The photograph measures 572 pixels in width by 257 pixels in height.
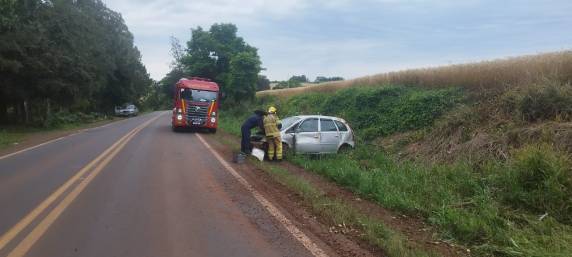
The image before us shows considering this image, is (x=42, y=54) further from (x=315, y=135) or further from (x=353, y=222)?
(x=353, y=222)

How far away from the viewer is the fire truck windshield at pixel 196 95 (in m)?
25.6

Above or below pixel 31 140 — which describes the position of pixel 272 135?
above

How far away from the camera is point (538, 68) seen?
597 inches

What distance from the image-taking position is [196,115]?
25516mm

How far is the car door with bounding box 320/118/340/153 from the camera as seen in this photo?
15.3 metres

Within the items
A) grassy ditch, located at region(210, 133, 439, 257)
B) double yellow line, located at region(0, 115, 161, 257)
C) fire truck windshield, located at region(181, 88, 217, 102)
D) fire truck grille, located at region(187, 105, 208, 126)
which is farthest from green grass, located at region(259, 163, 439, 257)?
fire truck windshield, located at region(181, 88, 217, 102)

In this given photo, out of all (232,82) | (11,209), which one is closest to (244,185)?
(11,209)

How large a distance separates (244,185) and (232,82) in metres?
31.0

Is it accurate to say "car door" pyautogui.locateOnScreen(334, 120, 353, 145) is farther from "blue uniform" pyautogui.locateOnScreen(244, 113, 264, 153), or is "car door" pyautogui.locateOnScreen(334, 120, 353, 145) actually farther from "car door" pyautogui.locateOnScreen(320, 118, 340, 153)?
"blue uniform" pyautogui.locateOnScreen(244, 113, 264, 153)

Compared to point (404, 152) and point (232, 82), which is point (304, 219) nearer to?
point (404, 152)

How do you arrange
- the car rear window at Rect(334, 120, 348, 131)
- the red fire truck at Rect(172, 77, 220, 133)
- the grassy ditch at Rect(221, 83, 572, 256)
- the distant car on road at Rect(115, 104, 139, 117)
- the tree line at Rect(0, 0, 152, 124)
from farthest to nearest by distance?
1. the distant car on road at Rect(115, 104, 139, 117)
2. the tree line at Rect(0, 0, 152, 124)
3. the red fire truck at Rect(172, 77, 220, 133)
4. the car rear window at Rect(334, 120, 348, 131)
5. the grassy ditch at Rect(221, 83, 572, 256)

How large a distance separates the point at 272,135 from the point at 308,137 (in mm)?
1367

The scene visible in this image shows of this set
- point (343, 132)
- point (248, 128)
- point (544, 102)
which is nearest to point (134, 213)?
point (248, 128)

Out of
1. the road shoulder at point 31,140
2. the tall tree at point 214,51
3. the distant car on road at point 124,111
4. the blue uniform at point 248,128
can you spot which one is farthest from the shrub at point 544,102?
the distant car on road at point 124,111
